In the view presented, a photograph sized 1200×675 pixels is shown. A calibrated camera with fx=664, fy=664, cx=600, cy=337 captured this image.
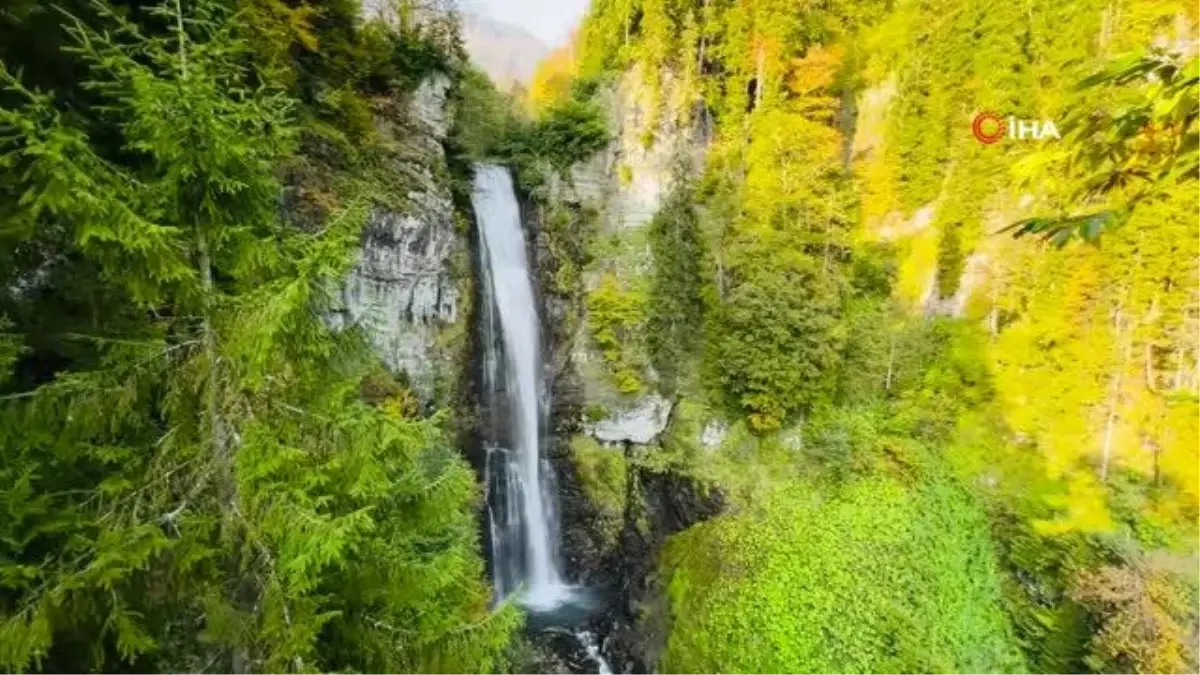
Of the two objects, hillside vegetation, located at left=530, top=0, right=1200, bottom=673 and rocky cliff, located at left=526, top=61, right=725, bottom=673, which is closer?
hillside vegetation, located at left=530, top=0, right=1200, bottom=673

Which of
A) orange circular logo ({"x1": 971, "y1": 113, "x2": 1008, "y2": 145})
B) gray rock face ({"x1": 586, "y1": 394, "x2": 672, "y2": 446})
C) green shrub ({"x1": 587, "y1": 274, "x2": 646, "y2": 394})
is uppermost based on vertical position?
orange circular logo ({"x1": 971, "y1": 113, "x2": 1008, "y2": 145})

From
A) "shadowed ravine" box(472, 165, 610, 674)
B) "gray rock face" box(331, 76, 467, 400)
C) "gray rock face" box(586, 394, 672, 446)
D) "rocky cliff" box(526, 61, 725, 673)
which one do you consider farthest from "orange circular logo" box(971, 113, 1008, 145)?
"gray rock face" box(331, 76, 467, 400)

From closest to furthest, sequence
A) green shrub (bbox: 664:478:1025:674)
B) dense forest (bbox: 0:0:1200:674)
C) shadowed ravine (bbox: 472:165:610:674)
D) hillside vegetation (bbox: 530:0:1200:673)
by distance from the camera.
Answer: dense forest (bbox: 0:0:1200:674)
green shrub (bbox: 664:478:1025:674)
hillside vegetation (bbox: 530:0:1200:673)
shadowed ravine (bbox: 472:165:610:674)

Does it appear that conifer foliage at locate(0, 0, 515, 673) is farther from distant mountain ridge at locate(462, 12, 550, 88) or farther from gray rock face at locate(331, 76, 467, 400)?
distant mountain ridge at locate(462, 12, 550, 88)

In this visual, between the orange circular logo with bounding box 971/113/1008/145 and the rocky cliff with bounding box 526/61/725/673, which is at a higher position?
the orange circular logo with bounding box 971/113/1008/145

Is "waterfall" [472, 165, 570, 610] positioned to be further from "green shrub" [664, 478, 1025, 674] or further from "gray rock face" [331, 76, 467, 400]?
"green shrub" [664, 478, 1025, 674]

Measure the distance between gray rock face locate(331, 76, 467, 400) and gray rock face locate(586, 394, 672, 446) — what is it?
5.17 m

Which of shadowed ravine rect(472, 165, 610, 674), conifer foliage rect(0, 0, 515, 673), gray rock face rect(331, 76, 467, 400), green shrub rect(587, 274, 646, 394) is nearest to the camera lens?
conifer foliage rect(0, 0, 515, 673)

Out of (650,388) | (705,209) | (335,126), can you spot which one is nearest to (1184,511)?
(650,388)

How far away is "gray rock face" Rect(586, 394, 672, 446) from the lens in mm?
19031

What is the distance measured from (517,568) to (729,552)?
643 cm

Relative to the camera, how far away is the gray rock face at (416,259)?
15773 mm

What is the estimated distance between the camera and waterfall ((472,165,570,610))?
Answer: 18.0 metres

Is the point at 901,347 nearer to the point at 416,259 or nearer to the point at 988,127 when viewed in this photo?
the point at 988,127
